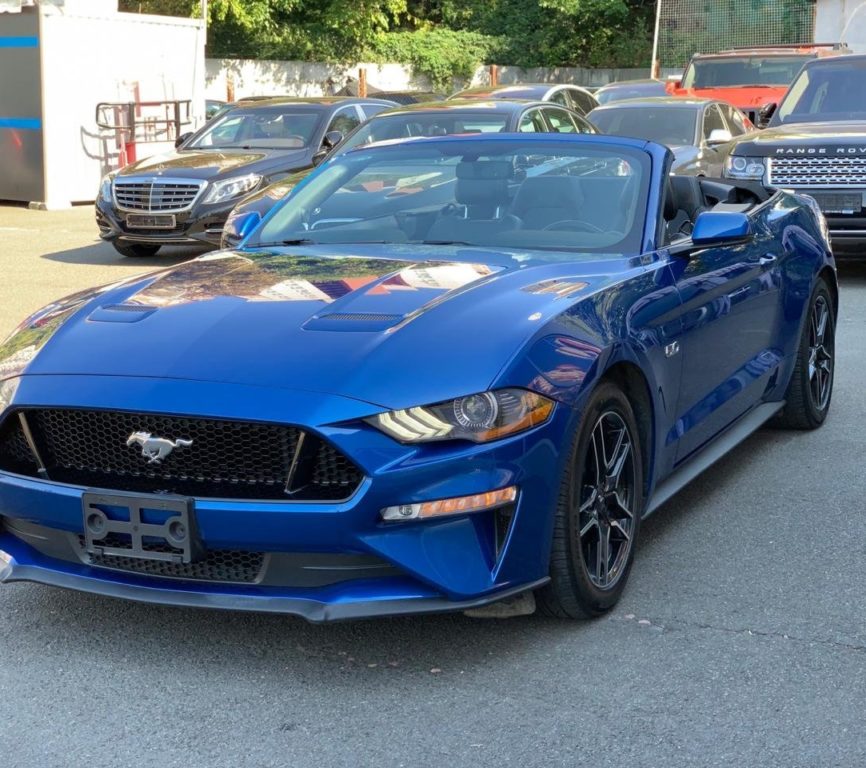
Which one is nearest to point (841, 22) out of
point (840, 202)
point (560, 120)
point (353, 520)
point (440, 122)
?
point (560, 120)

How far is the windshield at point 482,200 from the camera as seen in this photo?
515 centimetres

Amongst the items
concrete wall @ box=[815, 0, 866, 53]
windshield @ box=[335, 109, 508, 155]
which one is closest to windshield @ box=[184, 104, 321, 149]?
windshield @ box=[335, 109, 508, 155]

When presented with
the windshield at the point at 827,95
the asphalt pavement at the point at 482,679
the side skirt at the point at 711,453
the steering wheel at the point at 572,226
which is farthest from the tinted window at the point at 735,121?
the asphalt pavement at the point at 482,679

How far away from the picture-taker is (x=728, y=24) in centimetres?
3397

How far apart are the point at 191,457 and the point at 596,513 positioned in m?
1.23

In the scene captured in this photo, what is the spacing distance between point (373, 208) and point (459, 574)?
7.01 feet

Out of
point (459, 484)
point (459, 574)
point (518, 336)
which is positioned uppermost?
point (518, 336)

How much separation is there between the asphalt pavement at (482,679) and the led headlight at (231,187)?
8949 millimetres

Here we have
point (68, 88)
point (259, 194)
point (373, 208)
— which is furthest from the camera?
point (68, 88)

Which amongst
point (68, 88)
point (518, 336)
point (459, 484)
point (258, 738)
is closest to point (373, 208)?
point (518, 336)

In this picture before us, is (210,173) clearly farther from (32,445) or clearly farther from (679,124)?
(32,445)

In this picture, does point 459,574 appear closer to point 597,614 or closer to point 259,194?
point 597,614

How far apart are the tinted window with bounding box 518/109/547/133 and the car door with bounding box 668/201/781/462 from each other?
6.33 metres

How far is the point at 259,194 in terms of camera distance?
1148cm
